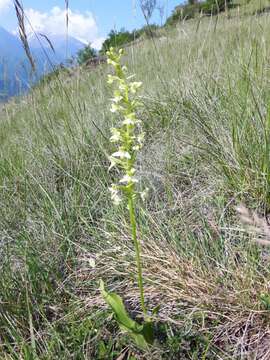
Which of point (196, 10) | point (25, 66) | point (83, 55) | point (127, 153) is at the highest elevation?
point (196, 10)

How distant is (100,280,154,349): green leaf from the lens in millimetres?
1283

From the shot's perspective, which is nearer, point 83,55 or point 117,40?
point 117,40

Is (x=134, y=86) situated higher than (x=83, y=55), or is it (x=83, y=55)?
(x=83, y=55)

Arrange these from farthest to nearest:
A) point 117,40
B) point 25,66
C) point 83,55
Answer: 1. point 83,55
2. point 117,40
3. point 25,66

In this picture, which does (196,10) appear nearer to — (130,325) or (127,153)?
(127,153)

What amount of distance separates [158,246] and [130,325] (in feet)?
1.41

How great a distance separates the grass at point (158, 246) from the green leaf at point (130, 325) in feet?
0.21

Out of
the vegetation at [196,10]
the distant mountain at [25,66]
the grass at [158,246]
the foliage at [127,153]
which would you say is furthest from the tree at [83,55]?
the foliage at [127,153]

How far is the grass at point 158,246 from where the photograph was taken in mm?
1393

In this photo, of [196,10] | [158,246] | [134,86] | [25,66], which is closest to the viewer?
[134,86]

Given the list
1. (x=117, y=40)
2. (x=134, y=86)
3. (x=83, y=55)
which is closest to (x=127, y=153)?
(x=134, y=86)

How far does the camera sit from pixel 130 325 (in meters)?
1.29

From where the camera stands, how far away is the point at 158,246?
5.46ft

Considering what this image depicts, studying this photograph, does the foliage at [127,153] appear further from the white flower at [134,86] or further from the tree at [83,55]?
the tree at [83,55]
